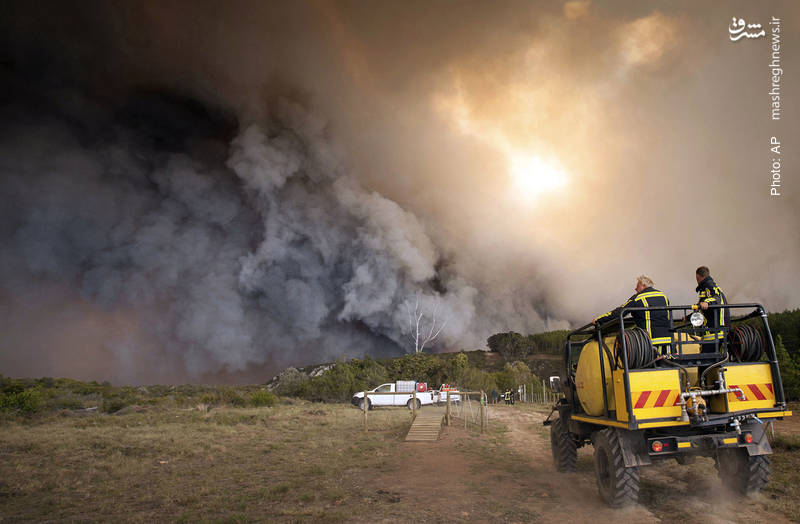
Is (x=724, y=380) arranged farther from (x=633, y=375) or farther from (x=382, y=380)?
(x=382, y=380)

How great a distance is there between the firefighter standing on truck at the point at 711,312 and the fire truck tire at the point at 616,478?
2103mm

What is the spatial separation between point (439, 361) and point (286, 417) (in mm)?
34342

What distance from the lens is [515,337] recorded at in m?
110

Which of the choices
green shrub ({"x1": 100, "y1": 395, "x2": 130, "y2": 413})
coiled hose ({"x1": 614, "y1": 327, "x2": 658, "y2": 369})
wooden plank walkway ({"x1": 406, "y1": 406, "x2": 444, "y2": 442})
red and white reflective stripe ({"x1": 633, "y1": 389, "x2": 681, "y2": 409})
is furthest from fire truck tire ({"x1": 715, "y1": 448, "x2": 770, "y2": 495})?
green shrub ({"x1": 100, "y1": 395, "x2": 130, "y2": 413})

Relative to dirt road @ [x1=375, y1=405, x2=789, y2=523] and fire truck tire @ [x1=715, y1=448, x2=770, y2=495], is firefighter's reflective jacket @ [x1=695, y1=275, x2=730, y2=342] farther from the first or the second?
dirt road @ [x1=375, y1=405, x2=789, y2=523]

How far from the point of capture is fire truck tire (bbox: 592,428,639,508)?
Answer: 6.30 metres

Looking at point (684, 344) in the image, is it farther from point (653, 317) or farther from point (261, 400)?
point (261, 400)

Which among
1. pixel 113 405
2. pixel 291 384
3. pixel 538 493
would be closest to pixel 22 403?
pixel 113 405

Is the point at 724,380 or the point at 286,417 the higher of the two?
the point at 724,380

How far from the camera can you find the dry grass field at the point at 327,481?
6598 mm

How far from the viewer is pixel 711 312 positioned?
22.5ft

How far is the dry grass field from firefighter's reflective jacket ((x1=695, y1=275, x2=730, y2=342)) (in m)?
2.46

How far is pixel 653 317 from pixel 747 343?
1.45 m

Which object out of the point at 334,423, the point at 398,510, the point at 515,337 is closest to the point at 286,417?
the point at 334,423
